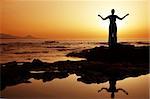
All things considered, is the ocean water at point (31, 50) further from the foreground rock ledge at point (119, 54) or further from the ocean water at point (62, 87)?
the ocean water at point (62, 87)

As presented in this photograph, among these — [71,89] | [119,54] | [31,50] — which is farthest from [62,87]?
[31,50]

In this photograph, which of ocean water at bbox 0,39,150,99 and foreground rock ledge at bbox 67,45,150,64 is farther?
foreground rock ledge at bbox 67,45,150,64

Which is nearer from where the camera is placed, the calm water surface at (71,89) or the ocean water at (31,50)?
the calm water surface at (71,89)

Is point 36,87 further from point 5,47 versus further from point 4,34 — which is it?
Answer: point 5,47

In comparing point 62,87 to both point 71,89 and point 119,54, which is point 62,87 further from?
point 119,54

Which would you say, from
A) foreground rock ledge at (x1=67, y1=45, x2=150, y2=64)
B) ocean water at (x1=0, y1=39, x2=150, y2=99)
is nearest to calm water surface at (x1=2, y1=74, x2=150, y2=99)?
ocean water at (x1=0, y1=39, x2=150, y2=99)

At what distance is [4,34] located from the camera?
6.36 meters

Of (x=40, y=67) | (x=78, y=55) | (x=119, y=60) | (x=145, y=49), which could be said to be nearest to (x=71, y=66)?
(x=40, y=67)

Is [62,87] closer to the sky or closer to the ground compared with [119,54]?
closer to the ground

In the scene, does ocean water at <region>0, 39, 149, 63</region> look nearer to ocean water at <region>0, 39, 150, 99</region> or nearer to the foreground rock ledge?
the foreground rock ledge

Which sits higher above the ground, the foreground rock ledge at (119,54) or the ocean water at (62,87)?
the foreground rock ledge at (119,54)

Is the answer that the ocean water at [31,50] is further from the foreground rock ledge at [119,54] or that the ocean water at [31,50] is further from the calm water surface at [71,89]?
the calm water surface at [71,89]

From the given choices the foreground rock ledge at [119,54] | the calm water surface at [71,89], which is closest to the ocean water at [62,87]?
the calm water surface at [71,89]

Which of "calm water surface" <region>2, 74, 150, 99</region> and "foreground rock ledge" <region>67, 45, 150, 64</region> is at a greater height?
"foreground rock ledge" <region>67, 45, 150, 64</region>
